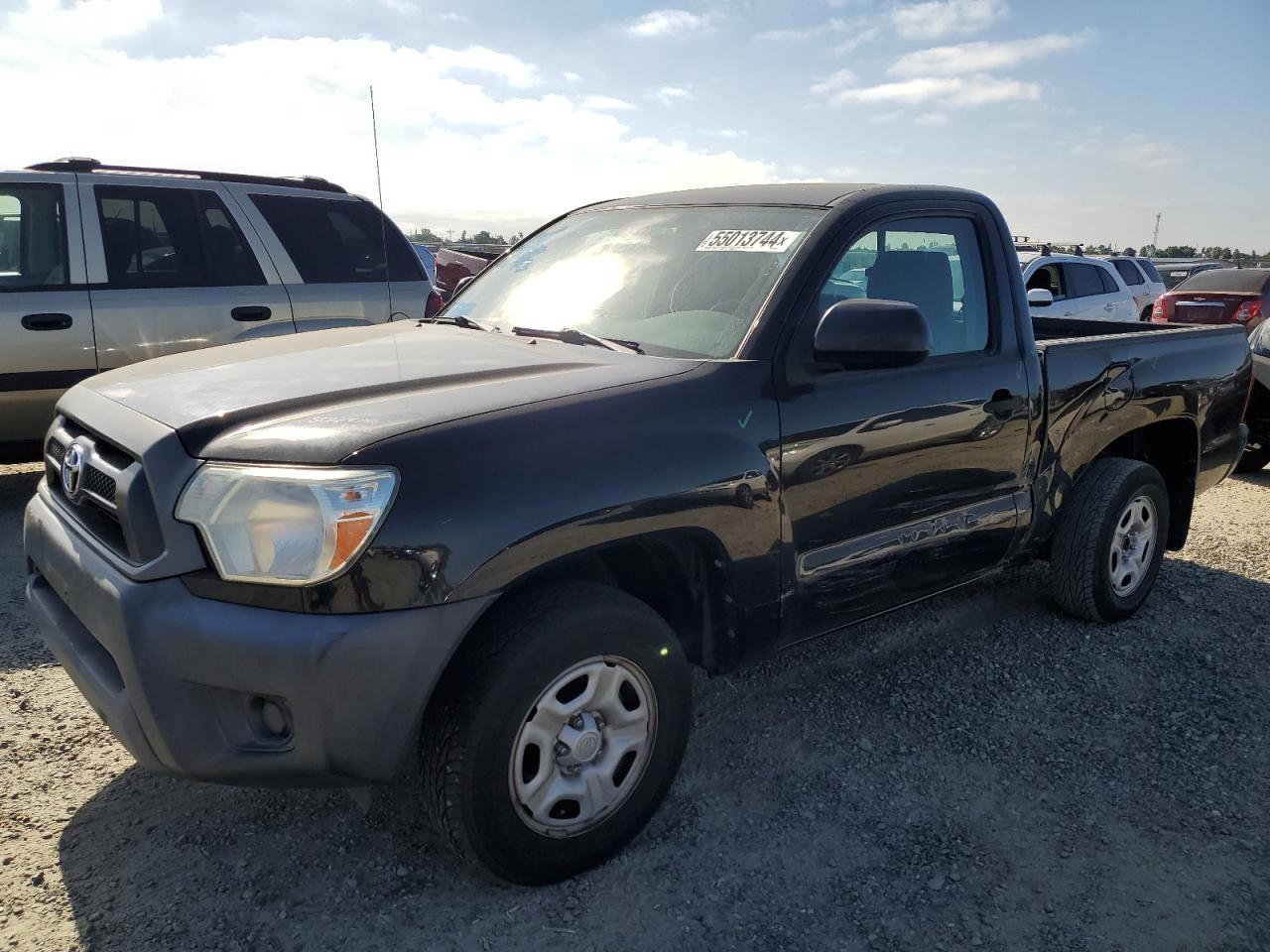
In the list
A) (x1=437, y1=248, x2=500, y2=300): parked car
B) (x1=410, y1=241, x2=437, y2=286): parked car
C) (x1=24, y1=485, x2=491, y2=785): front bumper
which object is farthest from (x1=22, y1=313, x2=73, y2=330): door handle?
(x1=437, y1=248, x2=500, y2=300): parked car

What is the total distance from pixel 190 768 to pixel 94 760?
1.20 m

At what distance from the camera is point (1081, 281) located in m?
11.3

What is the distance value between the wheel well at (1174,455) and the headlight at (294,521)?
3.66m

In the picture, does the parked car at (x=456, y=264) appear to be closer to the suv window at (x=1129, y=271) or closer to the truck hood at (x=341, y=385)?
the suv window at (x=1129, y=271)

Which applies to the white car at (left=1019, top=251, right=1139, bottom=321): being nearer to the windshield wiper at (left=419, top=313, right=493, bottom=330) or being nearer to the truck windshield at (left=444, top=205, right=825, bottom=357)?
the truck windshield at (left=444, top=205, right=825, bottom=357)

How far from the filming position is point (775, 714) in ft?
11.3

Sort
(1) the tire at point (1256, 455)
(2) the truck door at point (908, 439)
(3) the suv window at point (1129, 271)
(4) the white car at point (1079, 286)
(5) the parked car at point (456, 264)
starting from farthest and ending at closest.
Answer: (5) the parked car at point (456, 264), (3) the suv window at point (1129, 271), (4) the white car at point (1079, 286), (1) the tire at point (1256, 455), (2) the truck door at point (908, 439)

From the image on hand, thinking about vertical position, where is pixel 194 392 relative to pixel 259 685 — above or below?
above

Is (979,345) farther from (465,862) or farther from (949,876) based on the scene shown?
(465,862)

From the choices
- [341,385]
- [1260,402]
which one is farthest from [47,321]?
[1260,402]

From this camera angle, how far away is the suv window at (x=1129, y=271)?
44.2 ft

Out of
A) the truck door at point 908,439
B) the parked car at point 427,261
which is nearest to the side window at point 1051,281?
the parked car at point 427,261

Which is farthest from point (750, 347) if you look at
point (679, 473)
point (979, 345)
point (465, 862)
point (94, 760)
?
point (94, 760)

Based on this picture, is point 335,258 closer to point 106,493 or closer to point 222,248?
point 222,248
